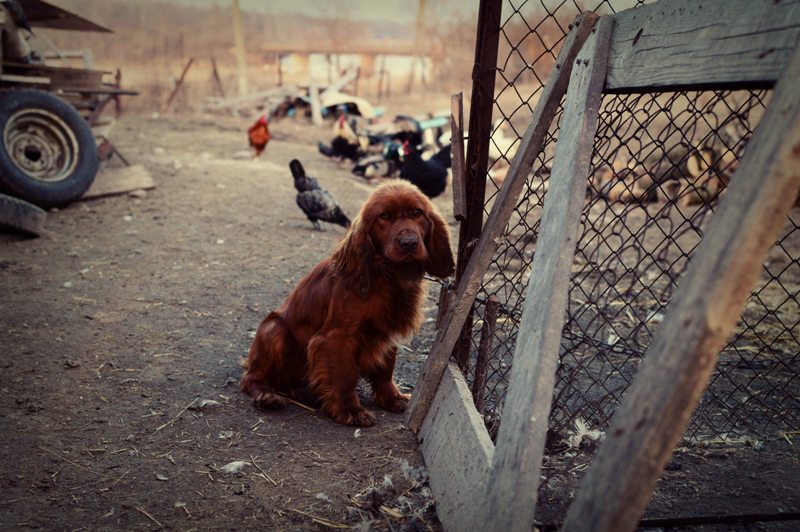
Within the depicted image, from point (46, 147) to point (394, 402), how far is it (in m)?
6.01

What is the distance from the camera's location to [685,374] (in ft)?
3.62

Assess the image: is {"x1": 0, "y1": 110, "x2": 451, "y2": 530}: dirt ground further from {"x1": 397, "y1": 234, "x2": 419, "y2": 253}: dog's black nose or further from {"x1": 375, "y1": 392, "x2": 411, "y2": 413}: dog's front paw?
{"x1": 397, "y1": 234, "x2": 419, "y2": 253}: dog's black nose

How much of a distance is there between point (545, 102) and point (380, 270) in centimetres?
107

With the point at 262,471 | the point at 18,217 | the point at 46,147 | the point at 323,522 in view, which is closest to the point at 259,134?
the point at 46,147

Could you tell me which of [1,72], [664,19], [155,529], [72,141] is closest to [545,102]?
[664,19]

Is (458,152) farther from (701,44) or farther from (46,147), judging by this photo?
(46,147)

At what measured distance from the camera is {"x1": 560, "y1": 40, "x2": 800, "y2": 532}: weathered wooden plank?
1100mm

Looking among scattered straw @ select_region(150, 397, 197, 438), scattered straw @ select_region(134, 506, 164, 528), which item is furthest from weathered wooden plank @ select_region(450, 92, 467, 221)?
scattered straw @ select_region(150, 397, 197, 438)

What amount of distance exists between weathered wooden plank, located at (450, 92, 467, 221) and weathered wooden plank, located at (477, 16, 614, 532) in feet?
1.66

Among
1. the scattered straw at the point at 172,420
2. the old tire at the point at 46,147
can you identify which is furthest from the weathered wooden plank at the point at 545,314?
the old tire at the point at 46,147

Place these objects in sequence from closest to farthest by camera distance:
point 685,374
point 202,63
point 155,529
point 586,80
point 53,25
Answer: point 685,374 → point 586,80 → point 155,529 → point 53,25 → point 202,63

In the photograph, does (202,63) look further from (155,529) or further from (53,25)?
(155,529)

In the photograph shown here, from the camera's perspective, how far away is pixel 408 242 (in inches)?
99.6

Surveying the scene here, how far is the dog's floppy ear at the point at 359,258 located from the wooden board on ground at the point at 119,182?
19.5 feet
